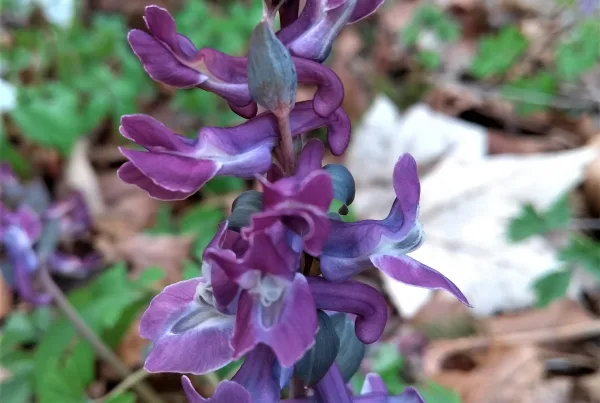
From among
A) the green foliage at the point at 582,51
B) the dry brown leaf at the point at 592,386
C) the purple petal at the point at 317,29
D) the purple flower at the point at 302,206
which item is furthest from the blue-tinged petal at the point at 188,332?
the green foliage at the point at 582,51

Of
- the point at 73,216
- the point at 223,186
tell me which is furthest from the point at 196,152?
the point at 223,186

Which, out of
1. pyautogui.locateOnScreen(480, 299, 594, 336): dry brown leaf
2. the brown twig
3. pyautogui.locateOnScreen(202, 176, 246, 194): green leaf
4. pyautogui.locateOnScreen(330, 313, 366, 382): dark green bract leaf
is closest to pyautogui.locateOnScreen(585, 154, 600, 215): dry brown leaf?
pyautogui.locateOnScreen(480, 299, 594, 336): dry brown leaf

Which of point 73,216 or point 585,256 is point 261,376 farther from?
point 73,216

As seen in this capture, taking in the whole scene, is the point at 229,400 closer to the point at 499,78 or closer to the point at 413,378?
the point at 413,378

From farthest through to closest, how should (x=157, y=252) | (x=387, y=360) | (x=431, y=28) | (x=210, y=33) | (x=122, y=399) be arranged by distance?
(x=431, y=28)
(x=210, y=33)
(x=157, y=252)
(x=387, y=360)
(x=122, y=399)

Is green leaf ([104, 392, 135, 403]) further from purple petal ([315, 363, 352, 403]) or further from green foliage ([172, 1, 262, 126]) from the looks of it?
green foliage ([172, 1, 262, 126])

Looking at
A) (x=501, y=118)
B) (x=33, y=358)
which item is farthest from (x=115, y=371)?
(x=501, y=118)

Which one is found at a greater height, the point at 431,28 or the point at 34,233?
the point at 34,233
